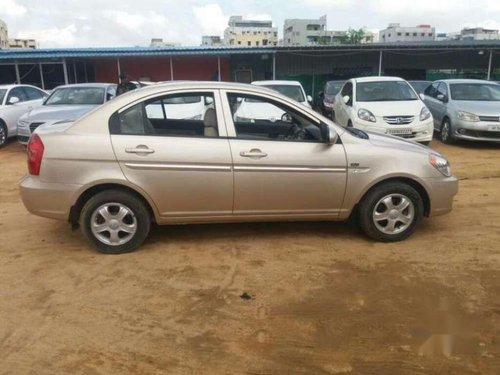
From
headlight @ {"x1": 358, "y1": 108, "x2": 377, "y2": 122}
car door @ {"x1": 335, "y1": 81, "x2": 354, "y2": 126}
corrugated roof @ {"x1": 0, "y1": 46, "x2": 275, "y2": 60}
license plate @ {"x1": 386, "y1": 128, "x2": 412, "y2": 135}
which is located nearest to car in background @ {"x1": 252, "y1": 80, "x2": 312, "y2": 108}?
car door @ {"x1": 335, "y1": 81, "x2": 354, "y2": 126}

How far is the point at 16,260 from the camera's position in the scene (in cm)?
467

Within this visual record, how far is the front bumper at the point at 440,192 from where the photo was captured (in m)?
4.90

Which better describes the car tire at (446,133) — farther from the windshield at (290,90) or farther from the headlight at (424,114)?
the windshield at (290,90)

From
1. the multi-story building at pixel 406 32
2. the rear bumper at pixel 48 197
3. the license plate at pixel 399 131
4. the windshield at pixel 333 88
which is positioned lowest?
the license plate at pixel 399 131

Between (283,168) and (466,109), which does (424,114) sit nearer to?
(466,109)

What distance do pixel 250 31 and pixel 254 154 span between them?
106808 mm

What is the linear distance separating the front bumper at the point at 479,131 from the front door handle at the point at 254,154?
764 cm

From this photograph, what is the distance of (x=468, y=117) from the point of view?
419 inches

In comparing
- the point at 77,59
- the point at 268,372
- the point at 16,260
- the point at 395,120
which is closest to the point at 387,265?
the point at 268,372

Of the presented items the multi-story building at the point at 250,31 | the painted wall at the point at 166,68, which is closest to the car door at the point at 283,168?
the painted wall at the point at 166,68

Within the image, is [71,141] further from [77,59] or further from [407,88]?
[77,59]

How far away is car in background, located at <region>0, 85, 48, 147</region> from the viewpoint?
11680 millimetres

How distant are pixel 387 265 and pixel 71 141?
3.12 m

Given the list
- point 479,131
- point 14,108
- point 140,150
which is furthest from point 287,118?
point 14,108
